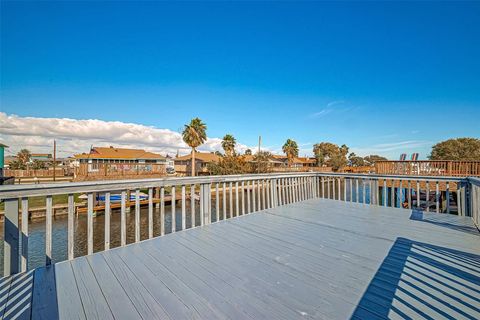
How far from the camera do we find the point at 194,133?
79.8 ft

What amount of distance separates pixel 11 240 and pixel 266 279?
2101 millimetres

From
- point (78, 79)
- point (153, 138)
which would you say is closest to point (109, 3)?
point (78, 79)

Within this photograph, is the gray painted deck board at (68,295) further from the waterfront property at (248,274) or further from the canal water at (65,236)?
the canal water at (65,236)

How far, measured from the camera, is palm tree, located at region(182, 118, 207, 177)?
24.3 m

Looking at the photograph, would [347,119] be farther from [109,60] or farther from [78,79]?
[78,79]

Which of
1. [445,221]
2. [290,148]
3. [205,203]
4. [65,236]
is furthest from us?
[290,148]

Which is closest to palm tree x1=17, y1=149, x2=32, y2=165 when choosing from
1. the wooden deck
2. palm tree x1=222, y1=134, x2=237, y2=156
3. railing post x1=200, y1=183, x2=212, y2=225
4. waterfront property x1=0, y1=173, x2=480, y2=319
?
palm tree x1=222, y1=134, x2=237, y2=156

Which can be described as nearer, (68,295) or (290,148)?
(68,295)

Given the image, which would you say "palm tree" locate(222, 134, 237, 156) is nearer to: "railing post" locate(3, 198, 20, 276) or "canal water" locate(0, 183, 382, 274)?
"canal water" locate(0, 183, 382, 274)

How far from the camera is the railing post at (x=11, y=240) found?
1711mm

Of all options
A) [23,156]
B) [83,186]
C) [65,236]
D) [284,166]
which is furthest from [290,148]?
[23,156]

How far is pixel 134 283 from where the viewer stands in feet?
5.41

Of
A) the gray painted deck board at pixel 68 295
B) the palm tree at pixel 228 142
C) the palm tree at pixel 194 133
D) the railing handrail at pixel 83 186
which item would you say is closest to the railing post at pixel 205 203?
the railing handrail at pixel 83 186

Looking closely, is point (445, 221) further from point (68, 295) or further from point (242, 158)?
point (242, 158)
